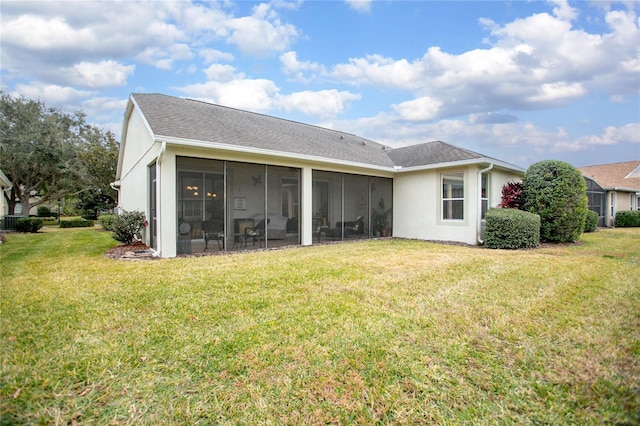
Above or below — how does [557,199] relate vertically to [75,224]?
above

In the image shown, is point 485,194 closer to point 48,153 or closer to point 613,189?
point 613,189

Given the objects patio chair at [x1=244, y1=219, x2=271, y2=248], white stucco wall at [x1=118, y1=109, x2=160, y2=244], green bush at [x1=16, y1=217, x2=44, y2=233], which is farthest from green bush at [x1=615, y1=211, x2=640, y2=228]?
green bush at [x1=16, y1=217, x2=44, y2=233]

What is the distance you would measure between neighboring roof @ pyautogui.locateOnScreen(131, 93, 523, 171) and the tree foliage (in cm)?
1570

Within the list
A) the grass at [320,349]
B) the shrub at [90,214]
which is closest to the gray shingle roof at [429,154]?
the grass at [320,349]

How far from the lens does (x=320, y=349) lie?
2902 mm

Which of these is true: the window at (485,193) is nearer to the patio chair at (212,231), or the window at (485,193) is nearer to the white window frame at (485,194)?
the white window frame at (485,194)

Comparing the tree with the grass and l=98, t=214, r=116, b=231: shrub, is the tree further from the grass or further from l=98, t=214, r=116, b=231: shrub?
the grass

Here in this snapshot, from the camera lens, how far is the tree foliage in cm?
2042

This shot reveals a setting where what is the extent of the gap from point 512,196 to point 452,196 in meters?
2.16

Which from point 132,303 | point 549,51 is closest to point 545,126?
point 549,51

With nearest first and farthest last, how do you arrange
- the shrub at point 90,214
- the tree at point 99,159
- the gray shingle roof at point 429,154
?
the gray shingle roof at point 429,154 < the tree at point 99,159 < the shrub at point 90,214

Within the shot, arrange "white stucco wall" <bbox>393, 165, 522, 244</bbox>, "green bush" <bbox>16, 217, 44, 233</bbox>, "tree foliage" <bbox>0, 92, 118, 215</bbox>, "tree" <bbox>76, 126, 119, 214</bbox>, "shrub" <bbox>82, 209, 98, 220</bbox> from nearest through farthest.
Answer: "white stucco wall" <bbox>393, 165, 522, 244</bbox> → "green bush" <bbox>16, 217, 44, 233</bbox> → "tree foliage" <bbox>0, 92, 118, 215</bbox> → "tree" <bbox>76, 126, 119, 214</bbox> → "shrub" <bbox>82, 209, 98, 220</bbox>

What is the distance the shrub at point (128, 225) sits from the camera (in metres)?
9.47

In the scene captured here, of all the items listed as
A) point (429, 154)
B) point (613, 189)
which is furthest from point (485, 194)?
point (613, 189)
